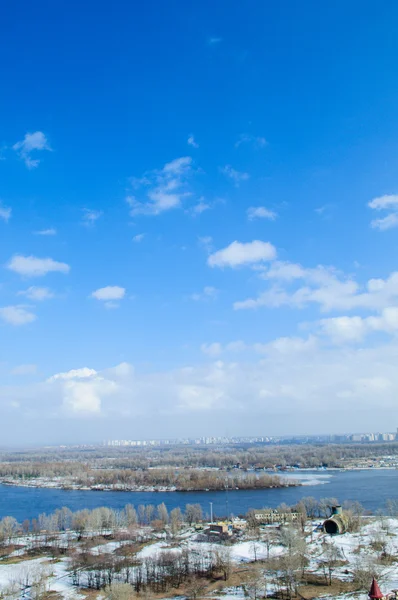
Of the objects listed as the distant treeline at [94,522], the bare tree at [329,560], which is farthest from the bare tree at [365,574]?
the distant treeline at [94,522]

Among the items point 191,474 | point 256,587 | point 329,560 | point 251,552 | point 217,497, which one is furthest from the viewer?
point 191,474

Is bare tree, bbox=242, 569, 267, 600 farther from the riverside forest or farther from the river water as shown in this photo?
the riverside forest

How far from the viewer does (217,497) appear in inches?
771

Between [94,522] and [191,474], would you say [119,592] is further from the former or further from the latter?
[191,474]

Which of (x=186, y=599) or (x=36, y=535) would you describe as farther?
(x=36, y=535)

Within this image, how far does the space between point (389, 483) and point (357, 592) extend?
15936mm

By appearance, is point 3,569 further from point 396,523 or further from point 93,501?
point 93,501

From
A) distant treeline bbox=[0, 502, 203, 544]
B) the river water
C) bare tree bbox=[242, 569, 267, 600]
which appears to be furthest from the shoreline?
bare tree bbox=[242, 569, 267, 600]

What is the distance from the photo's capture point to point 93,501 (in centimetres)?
1892

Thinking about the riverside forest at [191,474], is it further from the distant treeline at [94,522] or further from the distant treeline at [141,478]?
the distant treeline at [94,522]

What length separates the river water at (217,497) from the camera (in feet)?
54.6

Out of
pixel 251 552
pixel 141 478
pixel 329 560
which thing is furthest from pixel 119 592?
pixel 141 478

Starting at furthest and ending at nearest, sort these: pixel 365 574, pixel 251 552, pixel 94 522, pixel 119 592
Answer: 1. pixel 94 522
2. pixel 251 552
3. pixel 365 574
4. pixel 119 592

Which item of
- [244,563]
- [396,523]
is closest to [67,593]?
[244,563]
